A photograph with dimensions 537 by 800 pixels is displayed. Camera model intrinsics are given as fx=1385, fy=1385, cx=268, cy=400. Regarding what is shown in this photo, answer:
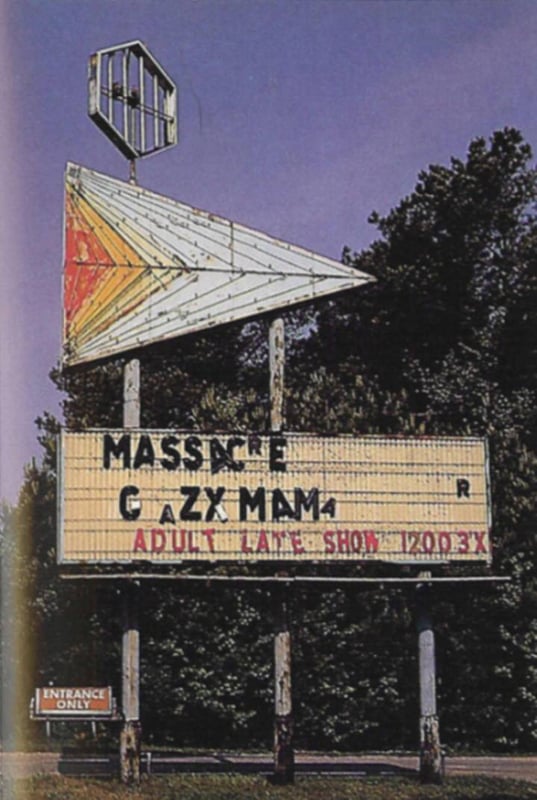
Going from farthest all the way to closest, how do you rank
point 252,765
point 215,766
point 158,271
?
point 252,765, point 215,766, point 158,271

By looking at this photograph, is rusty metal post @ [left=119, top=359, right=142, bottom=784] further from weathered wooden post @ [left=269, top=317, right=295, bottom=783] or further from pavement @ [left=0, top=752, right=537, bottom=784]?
weathered wooden post @ [left=269, top=317, right=295, bottom=783]

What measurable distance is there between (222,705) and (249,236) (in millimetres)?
11827


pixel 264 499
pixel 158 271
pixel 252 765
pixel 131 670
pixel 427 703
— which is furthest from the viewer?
pixel 252 765

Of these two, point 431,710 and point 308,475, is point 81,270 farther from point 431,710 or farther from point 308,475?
point 431,710

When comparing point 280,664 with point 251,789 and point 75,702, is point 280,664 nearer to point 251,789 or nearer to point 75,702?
point 251,789

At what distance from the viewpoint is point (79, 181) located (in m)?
19.9

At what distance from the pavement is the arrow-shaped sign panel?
20.9 ft

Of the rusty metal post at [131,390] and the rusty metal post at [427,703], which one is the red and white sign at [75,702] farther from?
the rusty metal post at [427,703]

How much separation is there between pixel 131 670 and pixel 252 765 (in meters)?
4.01

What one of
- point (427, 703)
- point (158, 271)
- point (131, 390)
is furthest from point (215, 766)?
point (158, 271)

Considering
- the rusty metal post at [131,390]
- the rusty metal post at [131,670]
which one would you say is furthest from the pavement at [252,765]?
the rusty metal post at [131,390]

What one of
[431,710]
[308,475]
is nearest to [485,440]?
[308,475]

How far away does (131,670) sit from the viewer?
1908 centimetres

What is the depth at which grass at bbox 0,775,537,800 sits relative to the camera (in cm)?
1788
